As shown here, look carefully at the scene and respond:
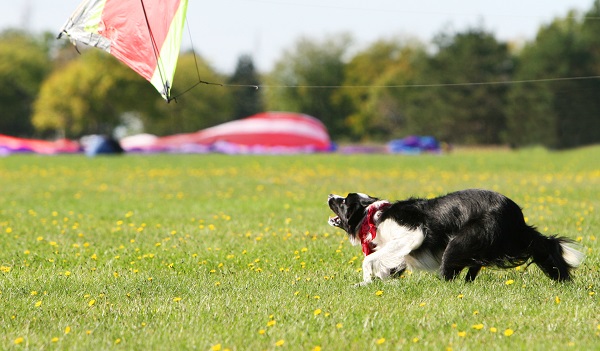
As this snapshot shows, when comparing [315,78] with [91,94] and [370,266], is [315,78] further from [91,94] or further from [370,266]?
[370,266]

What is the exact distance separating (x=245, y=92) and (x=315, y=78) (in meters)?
11.8

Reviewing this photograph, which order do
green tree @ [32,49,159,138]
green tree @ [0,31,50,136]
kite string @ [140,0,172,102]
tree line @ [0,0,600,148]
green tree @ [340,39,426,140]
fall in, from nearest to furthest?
kite string @ [140,0,172,102] → tree line @ [0,0,600,148] → green tree @ [32,49,159,138] → green tree @ [0,31,50,136] → green tree @ [340,39,426,140]

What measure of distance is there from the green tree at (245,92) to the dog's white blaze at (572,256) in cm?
8617

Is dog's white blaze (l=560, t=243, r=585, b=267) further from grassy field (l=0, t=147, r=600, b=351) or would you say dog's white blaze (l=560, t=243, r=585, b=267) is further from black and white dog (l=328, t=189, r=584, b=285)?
grassy field (l=0, t=147, r=600, b=351)

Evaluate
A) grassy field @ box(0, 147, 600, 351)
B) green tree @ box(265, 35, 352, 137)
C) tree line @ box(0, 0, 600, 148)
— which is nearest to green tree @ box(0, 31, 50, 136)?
tree line @ box(0, 0, 600, 148)

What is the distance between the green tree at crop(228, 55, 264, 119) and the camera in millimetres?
92688

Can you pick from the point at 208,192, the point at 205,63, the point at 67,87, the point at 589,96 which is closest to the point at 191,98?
the point at 205,63

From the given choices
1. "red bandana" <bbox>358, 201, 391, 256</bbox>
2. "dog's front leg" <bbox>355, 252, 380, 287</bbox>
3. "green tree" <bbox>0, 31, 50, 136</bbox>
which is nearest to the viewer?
"dog's front leg" <bbox>355, 252, 380, 287</bbox>

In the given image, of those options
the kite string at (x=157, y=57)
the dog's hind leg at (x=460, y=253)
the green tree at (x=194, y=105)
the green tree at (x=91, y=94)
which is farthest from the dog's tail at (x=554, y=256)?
the green tree at (x=194, y=105)

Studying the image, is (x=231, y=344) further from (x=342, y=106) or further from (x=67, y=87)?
(x=342, y=106)

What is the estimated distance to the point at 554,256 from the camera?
686 cm

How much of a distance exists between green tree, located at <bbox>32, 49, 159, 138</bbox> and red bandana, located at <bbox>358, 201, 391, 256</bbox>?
215 feet

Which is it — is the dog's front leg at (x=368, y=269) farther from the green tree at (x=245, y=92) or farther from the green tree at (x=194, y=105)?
the green tree at (x=245, y=92)

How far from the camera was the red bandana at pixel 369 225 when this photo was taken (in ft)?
23.8
